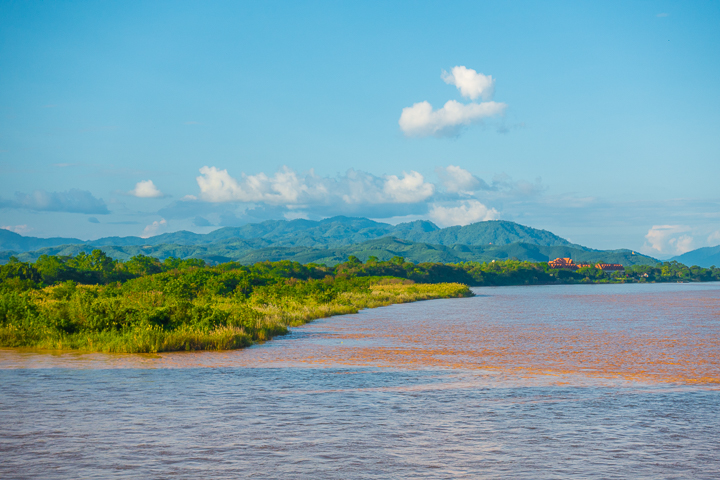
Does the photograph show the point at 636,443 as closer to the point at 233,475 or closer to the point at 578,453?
the point at 578,453

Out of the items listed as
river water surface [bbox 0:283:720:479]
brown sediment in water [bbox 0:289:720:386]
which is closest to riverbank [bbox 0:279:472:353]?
brown sediment in water [bbox 0:289:720:386]

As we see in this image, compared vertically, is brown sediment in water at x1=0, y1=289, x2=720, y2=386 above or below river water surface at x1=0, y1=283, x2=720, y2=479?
below


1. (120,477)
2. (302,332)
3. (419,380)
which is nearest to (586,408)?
(419,380)

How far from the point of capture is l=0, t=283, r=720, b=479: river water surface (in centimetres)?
995

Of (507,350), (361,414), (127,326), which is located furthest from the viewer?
(127,326)

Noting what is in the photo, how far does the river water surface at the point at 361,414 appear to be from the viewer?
995 cm

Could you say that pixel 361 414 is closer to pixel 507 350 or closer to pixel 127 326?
pixel 507 350

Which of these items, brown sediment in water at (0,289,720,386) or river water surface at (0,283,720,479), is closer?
river water surface at (0,283,720,479)

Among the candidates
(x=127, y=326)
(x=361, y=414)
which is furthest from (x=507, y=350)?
(x=127, y=326)

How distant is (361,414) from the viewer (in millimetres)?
13906

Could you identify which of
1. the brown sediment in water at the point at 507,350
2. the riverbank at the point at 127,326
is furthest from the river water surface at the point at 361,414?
the riverbank at the point at 127,326

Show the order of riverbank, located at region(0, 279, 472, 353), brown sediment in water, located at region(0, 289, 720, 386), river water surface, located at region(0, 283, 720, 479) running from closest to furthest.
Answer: river water surface, located at region(0, 283, 720, 479) → brown sediment in water, located at region(0, 289, 720, 386) → riverbank, located at region(0, 279, 472, 353)

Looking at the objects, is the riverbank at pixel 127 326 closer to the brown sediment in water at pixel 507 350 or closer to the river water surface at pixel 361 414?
the brown sediment in water at pixel 507 350

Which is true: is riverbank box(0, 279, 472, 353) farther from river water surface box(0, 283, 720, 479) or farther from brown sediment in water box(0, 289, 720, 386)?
river water surface box(0, 283, 720, 479)
